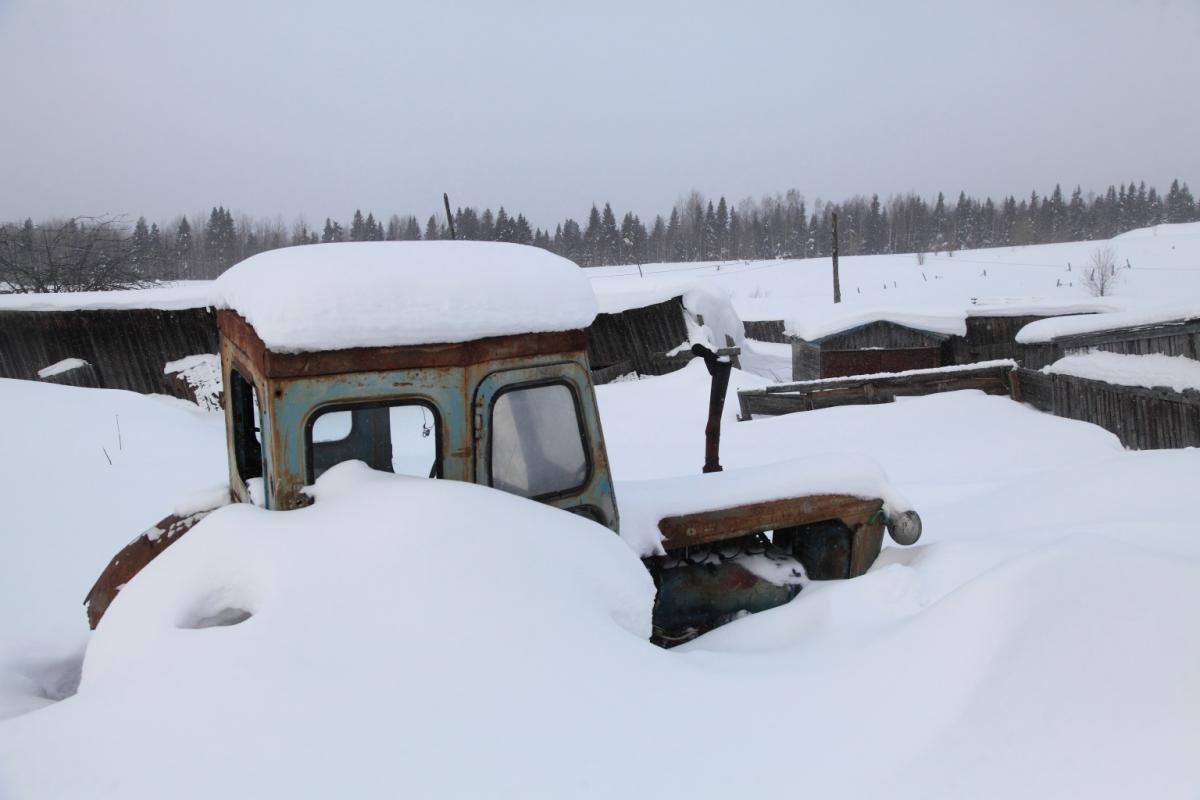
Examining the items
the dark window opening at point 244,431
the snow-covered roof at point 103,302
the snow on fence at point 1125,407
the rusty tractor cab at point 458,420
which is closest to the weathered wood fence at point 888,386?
the snow on fence at point 1125,407

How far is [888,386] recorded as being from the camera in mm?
13617

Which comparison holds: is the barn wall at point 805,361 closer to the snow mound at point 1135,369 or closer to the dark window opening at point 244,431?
the snow mound at point 1135,369

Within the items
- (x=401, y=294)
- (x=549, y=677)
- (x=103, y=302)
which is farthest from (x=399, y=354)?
(x=103, y=302)

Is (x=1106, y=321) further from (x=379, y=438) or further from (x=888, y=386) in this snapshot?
(x=379, y=438)

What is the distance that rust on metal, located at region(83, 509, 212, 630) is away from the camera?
282 cm

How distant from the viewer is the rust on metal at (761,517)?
330cm

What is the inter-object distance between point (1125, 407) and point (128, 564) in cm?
1234

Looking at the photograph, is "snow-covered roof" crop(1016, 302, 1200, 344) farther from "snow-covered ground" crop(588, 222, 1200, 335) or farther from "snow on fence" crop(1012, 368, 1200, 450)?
"snow-covered ground" crop(588, 222, 1200, 335)

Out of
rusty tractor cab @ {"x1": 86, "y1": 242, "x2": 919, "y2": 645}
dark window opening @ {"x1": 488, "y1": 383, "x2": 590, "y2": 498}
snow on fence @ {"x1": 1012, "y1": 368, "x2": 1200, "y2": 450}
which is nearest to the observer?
rusty tractor cab @ {"x1": 86, "y1": 242, "x2": 919, "y2": 645}

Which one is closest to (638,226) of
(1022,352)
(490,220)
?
(490,220)

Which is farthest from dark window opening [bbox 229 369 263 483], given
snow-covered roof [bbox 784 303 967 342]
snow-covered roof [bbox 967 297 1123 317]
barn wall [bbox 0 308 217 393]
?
snow-covered roof [bbox 967 297 1123 317]

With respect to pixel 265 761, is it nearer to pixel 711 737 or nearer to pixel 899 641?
pixel 711 737

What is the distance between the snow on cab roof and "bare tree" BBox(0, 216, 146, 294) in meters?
17.2

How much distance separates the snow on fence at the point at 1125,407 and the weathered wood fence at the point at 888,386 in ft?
2.16
